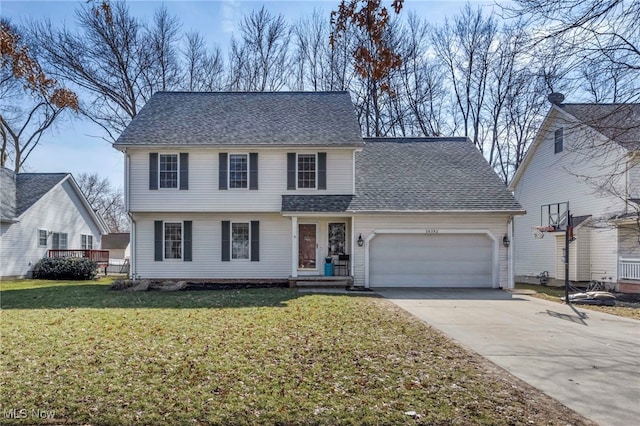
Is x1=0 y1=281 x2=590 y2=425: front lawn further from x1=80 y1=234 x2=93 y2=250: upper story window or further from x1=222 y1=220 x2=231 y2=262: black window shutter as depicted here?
x1=80 y1=234 x2=93 y2=250: upper story window

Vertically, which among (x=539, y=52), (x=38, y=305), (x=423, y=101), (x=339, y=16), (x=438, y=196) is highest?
(x=423, y=101)

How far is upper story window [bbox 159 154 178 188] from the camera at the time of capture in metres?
16.2

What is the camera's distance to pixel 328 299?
12219 millimetres

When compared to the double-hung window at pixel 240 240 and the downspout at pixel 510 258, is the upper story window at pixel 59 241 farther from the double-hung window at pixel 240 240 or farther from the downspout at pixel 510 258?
the downspout at pixel 510 258

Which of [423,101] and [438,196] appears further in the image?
[423,101]

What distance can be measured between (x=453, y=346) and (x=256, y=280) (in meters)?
10.2

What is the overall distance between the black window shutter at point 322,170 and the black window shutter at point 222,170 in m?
3.50

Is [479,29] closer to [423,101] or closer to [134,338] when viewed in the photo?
[423,101]

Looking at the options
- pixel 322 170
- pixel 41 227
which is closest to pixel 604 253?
pixel 322 170

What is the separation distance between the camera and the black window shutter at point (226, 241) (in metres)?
16.3

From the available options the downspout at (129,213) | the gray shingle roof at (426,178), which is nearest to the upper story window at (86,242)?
the downspout at (129,213)

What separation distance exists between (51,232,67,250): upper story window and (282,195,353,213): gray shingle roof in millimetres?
14947

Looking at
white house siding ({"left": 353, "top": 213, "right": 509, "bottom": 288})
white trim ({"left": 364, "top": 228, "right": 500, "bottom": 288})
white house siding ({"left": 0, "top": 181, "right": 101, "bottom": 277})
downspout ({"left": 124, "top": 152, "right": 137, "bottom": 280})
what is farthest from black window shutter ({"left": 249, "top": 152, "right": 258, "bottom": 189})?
white house siding ({"left": 0, "top": 181, "right": 101, "bottom": 277})

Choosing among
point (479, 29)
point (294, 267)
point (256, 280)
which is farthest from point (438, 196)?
point (479, 29)
